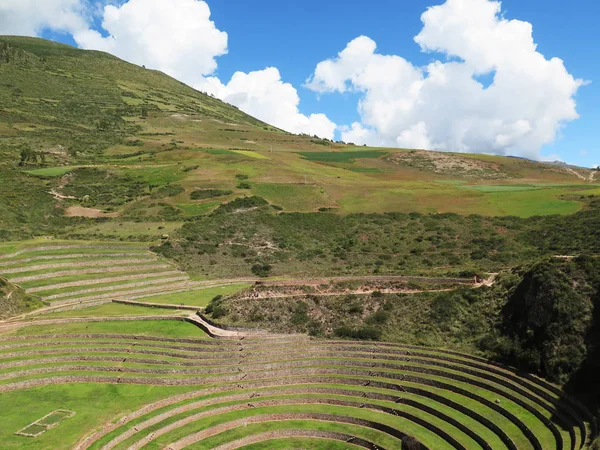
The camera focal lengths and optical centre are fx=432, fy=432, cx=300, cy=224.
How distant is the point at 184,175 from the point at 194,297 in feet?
171

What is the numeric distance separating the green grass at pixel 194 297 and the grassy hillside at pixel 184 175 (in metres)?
20.8

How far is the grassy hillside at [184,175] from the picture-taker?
75625mm

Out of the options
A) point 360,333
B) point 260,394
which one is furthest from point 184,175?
point 260,394

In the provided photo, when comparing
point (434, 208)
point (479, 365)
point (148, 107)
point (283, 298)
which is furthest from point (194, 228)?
point (148, 107)

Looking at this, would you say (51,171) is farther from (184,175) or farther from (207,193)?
(207,193)

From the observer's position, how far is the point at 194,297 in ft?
157

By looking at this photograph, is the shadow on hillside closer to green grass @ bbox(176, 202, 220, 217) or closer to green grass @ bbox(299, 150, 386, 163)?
green grass @ bbox(176, 202, 220, 217)

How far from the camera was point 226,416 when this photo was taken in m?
26.9

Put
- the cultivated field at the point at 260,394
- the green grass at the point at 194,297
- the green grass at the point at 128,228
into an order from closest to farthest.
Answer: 1. the cultivated field at the point at 260,394
2. the green grass at the point at 194,297
3. the green grass at the point at 128,228

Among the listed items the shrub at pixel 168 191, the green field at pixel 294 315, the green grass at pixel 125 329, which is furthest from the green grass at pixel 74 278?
the shrub at pixel 168 191

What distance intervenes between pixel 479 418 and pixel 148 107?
185 metres

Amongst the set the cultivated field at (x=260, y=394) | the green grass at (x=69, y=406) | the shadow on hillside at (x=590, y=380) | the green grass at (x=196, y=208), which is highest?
the green grass at (x=196, y=208)

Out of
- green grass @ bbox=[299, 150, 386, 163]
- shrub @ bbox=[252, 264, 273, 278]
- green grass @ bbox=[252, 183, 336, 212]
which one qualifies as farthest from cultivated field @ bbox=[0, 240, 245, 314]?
green grass @ bbox=[299, 150, 386, 163]

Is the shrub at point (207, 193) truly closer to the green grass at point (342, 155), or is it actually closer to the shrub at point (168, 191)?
the shrub at point (168, 191)
